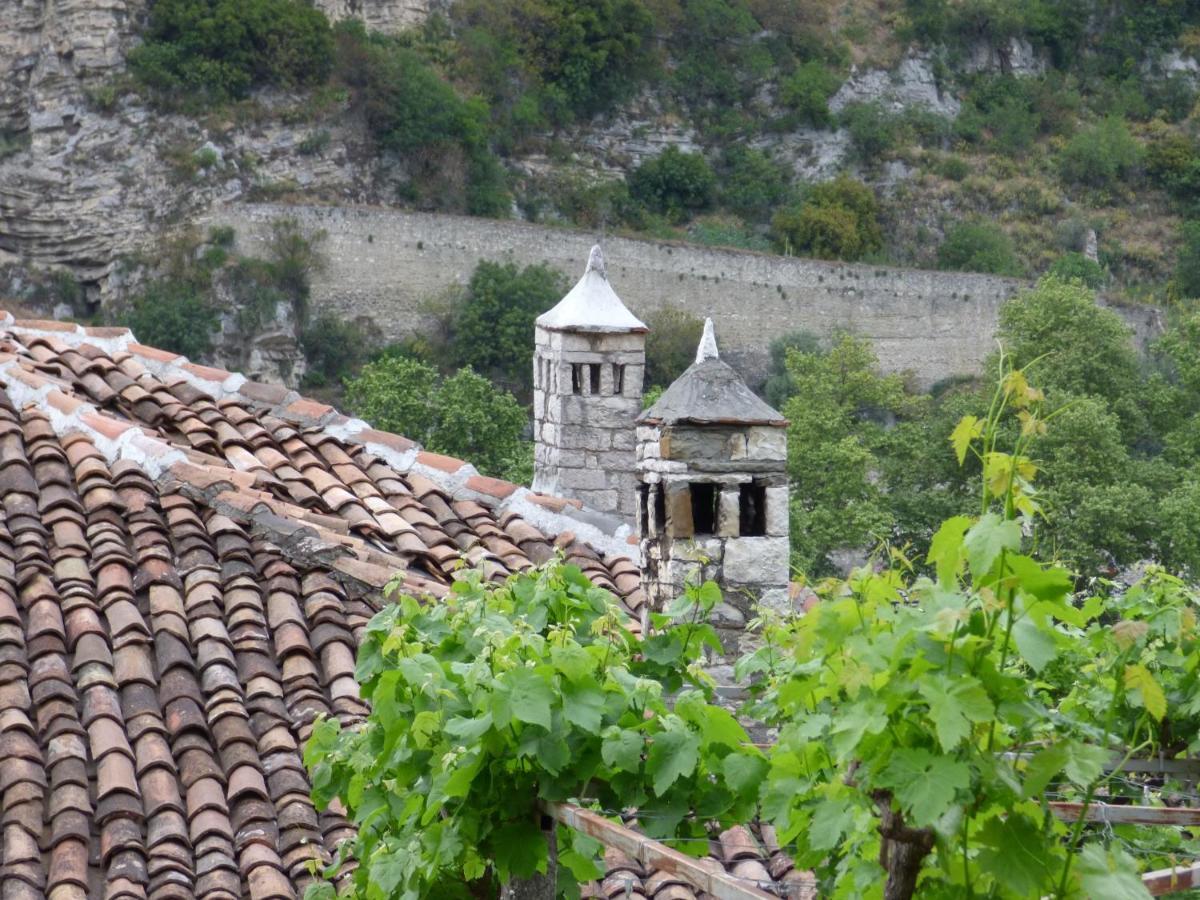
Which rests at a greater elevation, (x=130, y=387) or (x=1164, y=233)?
(x=130, y=387)

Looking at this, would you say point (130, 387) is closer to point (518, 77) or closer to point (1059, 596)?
point (1059, 596)

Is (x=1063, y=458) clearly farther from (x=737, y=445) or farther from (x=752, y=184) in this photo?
(x=752, y=184)

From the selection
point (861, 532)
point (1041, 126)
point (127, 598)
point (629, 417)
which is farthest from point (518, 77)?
point (127, 598)

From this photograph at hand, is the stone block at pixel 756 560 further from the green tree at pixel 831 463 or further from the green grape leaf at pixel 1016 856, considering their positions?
the green tree at pixel 831 463

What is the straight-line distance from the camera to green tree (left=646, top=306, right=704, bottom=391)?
52312 millimetres

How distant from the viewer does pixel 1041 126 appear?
67688mm

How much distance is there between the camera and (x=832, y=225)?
2413 inches

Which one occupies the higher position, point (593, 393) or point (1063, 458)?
point (593, 393)

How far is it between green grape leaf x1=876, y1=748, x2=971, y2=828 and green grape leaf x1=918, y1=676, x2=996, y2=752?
63 millimetres

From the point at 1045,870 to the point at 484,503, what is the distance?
19.3ft

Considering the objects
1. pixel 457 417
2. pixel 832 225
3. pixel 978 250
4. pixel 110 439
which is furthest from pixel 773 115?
pixel 110 439

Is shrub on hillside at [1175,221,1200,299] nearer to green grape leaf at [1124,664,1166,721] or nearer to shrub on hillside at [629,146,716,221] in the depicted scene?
shrub on hillside at [629,146,716,221]

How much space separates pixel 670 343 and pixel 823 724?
47413 mm

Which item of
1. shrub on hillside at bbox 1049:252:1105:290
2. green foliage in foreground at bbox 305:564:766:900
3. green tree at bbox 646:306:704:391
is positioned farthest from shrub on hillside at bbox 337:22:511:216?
green foliage in foreground at bbox 305:564:766:900
